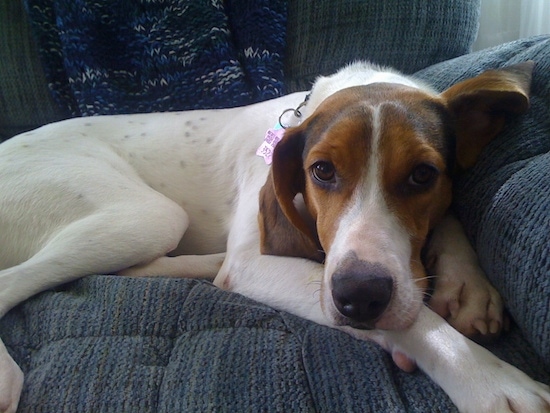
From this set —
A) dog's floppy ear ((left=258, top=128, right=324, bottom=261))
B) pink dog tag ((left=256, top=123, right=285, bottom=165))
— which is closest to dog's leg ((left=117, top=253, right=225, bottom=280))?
dog's floppy ear ((left=258, top=128, right=324, bottom=261))

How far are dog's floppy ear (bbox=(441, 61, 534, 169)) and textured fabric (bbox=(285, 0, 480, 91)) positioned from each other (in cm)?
106

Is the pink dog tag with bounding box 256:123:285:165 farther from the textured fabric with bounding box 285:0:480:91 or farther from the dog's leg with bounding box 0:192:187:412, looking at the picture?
the textured fabric with bounding box 285:0:480:91

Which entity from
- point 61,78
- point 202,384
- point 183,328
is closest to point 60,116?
point 61,78

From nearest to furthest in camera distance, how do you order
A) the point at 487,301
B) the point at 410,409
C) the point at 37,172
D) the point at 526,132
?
1. the point at 410,409
2. the point at 487,301
3. the point at 526,132
4. the point at 37,172

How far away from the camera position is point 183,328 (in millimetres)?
1490

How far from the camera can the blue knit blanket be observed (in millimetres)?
2643

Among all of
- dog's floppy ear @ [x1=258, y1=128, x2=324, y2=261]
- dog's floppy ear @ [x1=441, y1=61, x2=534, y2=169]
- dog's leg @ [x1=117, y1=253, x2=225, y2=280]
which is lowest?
dog's leg @ [x1=117, y1=253, x2=225, y2=280]

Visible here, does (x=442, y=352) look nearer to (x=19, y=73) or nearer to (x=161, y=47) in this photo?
(x=161, y=47)

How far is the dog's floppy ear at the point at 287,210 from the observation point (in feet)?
5.65

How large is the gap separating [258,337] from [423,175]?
0.70m

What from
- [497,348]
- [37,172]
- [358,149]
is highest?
[358,149]

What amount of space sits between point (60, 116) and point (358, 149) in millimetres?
2095

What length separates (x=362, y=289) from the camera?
1.24 meters

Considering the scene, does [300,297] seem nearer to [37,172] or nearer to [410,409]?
[410,409]
